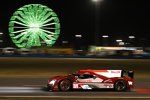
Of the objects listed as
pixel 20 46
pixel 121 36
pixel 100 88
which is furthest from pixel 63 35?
pixel 100 88

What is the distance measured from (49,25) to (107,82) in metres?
65.8

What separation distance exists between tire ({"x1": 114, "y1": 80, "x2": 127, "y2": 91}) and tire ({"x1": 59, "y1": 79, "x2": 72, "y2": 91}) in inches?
68.8

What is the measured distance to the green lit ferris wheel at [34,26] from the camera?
77000 mm

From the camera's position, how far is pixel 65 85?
14688 millimetres

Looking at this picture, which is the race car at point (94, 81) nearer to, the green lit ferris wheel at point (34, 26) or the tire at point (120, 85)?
the tire at point (120, 85)

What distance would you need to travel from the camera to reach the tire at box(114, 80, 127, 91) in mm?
15016

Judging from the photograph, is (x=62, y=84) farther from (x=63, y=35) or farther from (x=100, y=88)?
(x=63, y=35)

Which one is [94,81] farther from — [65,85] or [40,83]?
[40,83]

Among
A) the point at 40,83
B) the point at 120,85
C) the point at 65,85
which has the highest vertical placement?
the point at 65,85

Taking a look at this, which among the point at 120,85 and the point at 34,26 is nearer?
the point at 120,85

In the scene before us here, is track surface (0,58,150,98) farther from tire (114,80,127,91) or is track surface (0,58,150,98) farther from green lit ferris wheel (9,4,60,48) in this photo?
green lit ferris wheel (9,4,60,48)

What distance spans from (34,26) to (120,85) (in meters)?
64.9

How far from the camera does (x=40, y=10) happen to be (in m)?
76.6

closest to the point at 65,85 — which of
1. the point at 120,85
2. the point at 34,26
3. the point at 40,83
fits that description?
the point at 120,85
